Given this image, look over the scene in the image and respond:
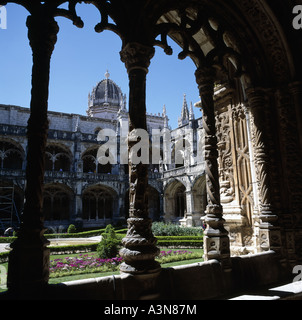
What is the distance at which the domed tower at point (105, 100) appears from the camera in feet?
114

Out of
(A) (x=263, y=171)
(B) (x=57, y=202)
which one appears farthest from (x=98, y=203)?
(A) (x=263, y=171)

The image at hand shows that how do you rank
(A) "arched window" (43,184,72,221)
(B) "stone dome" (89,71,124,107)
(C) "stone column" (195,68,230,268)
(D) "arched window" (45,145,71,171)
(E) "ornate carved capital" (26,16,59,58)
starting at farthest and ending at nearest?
(B) "stone dome" (89,71,124,107) < (D) "arched window" (45,145,71,171) < (A) "arched window" (43,184,72,221) < (C) "stone column" (195,68,230,268) < (E) "ornate carved capital" (26,16,59,58)

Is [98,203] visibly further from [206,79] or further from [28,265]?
[28,265]

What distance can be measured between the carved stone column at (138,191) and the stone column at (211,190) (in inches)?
34.3

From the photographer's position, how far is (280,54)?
4.14 metres

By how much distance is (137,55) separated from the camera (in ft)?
9.67

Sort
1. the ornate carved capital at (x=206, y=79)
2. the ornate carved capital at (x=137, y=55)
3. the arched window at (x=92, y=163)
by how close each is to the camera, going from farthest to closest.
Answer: the arched window at (x=92, y=163) < the ornate carved capital at (x=206, y=79) < the ornate carved capital at (x=137, y=55)

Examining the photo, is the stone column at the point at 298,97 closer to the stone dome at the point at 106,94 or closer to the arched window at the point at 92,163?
the arched window at the point at 92,163

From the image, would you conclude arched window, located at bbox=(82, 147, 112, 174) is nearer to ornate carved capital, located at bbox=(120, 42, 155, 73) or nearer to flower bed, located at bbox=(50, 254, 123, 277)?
flower bed, located at bbox=(50, 254, 123, 277)

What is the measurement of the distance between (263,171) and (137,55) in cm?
237

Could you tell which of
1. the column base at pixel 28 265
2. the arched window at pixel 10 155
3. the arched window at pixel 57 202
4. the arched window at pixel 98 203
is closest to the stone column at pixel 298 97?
the column base at pixel 28 265

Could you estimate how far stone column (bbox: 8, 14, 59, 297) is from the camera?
2.08 metres

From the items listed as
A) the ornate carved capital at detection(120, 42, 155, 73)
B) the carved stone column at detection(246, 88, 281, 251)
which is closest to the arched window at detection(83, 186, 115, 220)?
the carved stone column at detection(246, 88, 281, 251)

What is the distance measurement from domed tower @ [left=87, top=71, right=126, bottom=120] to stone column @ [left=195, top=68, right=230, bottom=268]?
3144 centimetres
